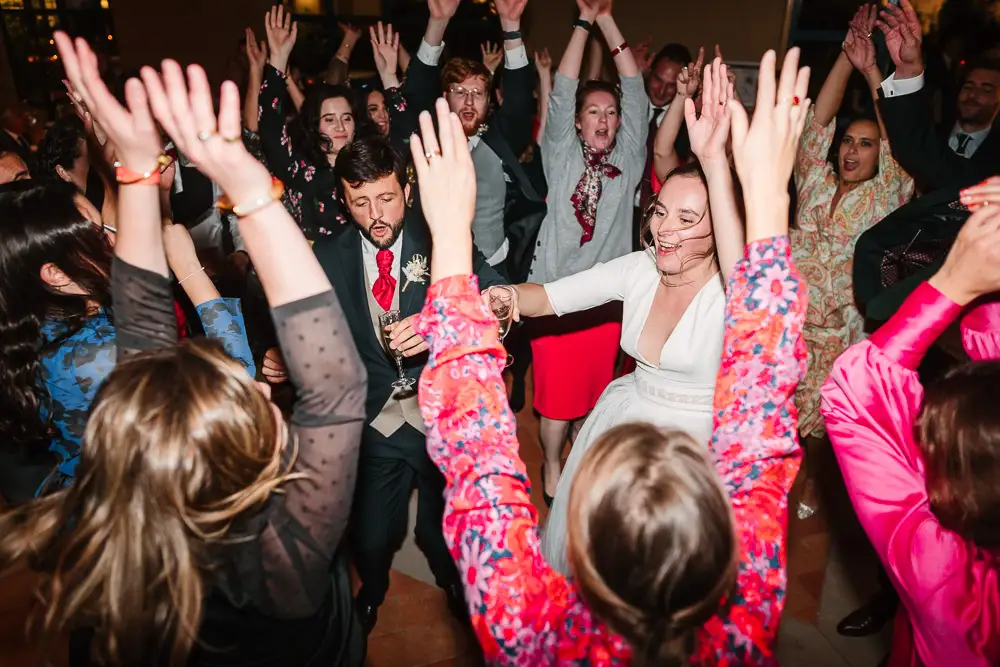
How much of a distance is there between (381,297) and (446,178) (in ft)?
4.19

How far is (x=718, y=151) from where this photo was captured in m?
1.25

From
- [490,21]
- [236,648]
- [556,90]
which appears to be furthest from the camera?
[490,21]

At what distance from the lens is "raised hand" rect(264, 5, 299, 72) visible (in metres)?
3.62

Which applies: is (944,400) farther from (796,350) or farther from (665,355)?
(665,355)

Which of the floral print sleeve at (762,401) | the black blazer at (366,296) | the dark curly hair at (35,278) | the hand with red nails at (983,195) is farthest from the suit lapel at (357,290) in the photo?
the hand with red nails at (983,195)

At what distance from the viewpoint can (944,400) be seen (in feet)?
3.68

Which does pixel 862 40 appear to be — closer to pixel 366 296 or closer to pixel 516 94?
pixel 516 94

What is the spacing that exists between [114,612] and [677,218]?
1.64m

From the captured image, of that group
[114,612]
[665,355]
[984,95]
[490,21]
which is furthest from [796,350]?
[490,21]

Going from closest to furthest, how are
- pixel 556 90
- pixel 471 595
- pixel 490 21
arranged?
pixel 471 595, pixel 556 90, pixel 490 21

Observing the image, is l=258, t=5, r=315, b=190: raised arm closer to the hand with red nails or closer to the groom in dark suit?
the groom in dark suit

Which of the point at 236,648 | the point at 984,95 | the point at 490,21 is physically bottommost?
the point at 236,648

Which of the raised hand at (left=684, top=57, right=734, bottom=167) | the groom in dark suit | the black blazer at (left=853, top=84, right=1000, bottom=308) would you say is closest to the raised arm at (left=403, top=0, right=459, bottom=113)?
the groom in dark suit

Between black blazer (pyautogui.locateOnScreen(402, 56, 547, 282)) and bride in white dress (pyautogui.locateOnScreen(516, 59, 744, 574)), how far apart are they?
1203 millimetres
